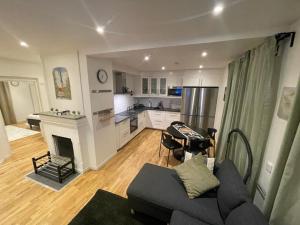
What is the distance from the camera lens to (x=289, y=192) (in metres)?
0.96

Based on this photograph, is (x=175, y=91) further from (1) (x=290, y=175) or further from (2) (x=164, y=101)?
(1) (x=290, y=175)

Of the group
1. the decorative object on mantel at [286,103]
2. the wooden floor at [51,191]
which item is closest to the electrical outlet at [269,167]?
the decorative object on mantel at [286,103]

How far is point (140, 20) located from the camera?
53.5 inches

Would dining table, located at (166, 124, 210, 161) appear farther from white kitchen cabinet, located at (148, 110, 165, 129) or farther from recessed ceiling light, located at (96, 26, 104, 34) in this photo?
recessed ceiling light, located at (96, 26, 104, 34)

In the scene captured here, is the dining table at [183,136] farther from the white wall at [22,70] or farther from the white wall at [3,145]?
the white wall at [3,145]

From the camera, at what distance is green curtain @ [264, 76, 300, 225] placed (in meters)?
0.91

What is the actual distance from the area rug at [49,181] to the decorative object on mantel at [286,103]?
11.6 ft

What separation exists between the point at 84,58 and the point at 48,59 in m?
1.02

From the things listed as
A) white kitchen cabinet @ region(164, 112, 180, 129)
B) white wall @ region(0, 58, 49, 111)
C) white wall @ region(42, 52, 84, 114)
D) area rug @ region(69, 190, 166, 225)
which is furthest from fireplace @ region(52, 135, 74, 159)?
white kitchen cabinet @ region(164, 112, 180, 129)

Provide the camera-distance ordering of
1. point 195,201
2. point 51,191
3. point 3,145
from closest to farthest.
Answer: point 195,201
point 51,191
point 3,145

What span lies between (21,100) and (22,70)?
12.8 feet

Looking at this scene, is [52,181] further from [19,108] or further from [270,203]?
[19,108]

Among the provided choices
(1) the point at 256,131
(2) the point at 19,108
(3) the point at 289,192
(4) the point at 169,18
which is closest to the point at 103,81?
(4) the point at 169,18

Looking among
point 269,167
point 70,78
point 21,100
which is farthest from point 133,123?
point 21,100
